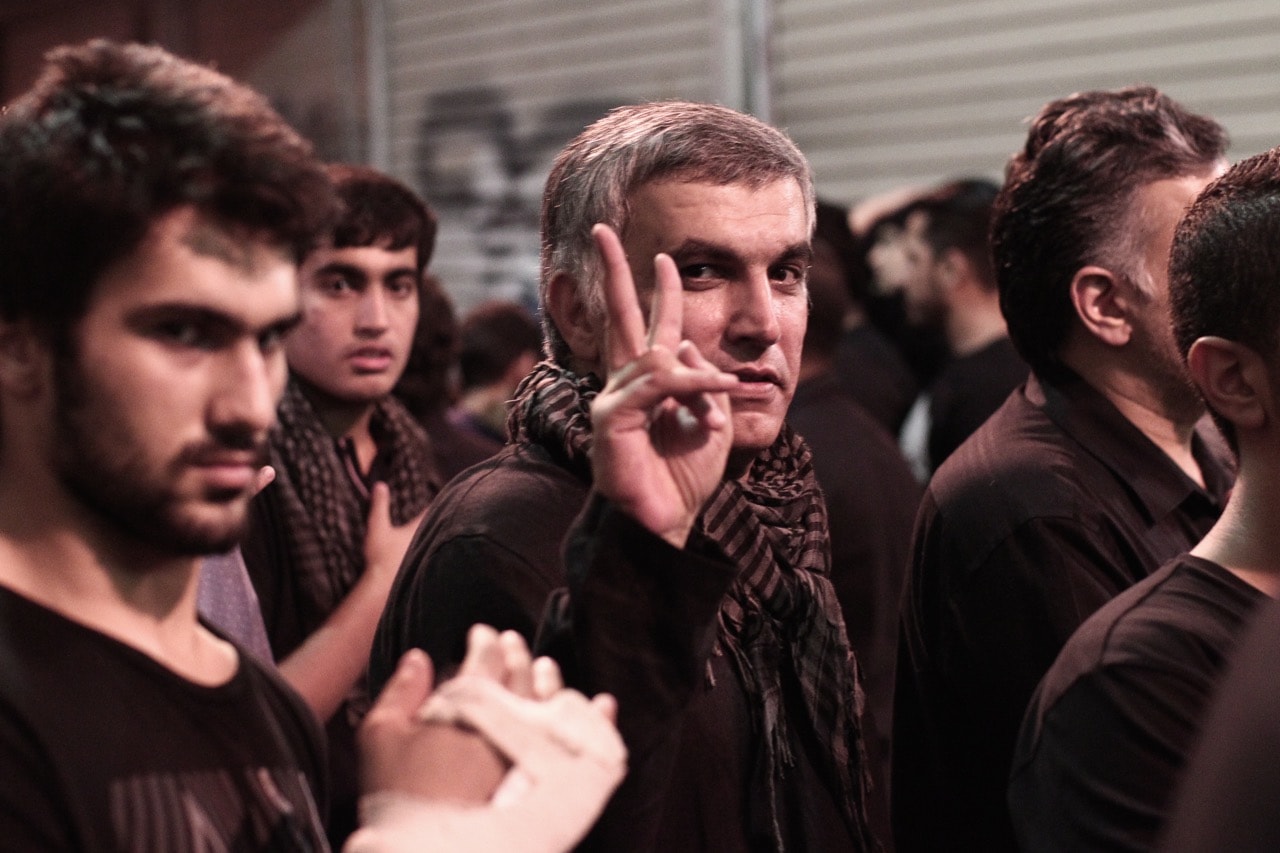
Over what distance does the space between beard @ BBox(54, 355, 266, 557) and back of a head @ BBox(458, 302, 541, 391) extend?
174 inches

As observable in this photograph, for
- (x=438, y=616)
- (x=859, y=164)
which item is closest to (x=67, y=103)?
(x=438, y=616)

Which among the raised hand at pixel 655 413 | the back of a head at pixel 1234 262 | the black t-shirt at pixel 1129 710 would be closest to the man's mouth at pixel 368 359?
the raised hand at pixel 655 413

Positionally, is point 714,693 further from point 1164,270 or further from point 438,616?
point 1164,270

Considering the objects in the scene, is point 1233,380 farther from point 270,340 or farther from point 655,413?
point 270,340

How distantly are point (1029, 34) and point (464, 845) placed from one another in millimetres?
5060

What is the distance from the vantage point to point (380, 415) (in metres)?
4.11

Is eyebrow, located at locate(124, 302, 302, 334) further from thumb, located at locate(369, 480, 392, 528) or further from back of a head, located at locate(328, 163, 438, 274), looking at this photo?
back of a head, located at locate(328, 163, 438, 274)

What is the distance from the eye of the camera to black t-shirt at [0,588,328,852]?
1410mm

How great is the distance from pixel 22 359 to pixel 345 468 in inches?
95.0

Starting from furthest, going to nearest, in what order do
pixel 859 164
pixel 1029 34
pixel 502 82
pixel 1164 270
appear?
pixel 502 82 → pixel 859 164 → pixel 1029 34 → pixel 1164 270

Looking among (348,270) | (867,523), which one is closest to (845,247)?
(867,523)

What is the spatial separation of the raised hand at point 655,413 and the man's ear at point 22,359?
0.68m

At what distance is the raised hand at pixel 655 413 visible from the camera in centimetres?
192

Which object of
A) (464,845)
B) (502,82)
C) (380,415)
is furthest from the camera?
(502,82)
